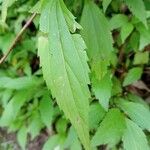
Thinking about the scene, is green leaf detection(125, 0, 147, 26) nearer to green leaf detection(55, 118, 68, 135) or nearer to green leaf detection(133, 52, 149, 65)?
green leaf detection(133, 52, 149, 65)

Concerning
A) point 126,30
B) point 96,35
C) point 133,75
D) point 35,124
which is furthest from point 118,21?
point 35,124

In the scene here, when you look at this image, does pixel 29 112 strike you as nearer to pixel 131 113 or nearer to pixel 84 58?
pixel 131 113

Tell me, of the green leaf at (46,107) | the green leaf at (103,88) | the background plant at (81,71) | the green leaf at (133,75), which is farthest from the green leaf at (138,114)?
the green leaf at (46,107)

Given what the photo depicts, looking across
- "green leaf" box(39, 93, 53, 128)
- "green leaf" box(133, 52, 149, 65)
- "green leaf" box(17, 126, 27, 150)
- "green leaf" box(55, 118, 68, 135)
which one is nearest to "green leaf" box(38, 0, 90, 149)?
"green leaf" box(39, 93, 53, 128)

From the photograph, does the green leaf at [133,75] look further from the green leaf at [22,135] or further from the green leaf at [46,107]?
the green leaf at [22,135]

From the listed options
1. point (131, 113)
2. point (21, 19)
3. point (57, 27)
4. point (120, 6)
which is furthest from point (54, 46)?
point (21, 19)

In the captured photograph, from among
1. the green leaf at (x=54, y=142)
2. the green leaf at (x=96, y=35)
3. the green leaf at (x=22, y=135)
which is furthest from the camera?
the green leaf at (x=22, y=135)

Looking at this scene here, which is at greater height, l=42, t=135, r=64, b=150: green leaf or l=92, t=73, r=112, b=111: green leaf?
l=92, t=73, r=112, b=111: green leaf
